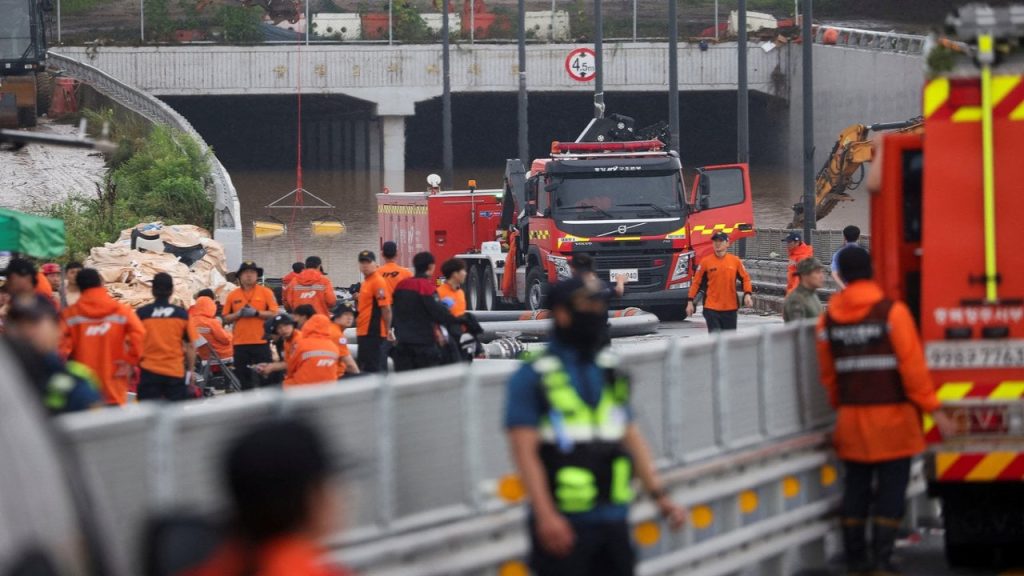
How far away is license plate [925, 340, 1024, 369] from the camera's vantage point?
28.9 feet

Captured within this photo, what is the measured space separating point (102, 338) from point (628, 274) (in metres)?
16.9

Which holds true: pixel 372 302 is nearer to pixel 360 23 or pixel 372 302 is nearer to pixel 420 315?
pixel 420 315

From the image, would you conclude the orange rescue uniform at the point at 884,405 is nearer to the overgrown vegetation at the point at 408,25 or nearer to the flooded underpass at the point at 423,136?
the flooded underpass at the point at 423,136

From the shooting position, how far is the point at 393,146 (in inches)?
2778

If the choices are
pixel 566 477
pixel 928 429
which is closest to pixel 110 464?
pixel 566 477

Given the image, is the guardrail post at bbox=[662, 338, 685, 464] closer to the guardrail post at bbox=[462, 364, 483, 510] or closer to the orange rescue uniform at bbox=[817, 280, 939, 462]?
the orange rescue uniform at bbox=[817, 280, 939, 462]

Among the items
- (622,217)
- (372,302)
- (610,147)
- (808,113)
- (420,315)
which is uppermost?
(808,113)

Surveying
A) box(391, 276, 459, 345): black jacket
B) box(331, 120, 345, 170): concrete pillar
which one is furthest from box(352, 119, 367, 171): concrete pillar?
box(391, 276, 459, 345): black jacket

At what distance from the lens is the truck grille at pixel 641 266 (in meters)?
27.9

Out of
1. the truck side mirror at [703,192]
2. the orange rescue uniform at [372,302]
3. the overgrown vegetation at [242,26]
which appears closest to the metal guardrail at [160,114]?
the overgrown vegetation at [242,26]

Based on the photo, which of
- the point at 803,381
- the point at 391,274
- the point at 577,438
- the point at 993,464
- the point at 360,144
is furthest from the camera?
the point at 360,144

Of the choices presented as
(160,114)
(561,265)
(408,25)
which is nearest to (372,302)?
(561,265)

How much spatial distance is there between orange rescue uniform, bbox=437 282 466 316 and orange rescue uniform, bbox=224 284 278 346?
2880mm

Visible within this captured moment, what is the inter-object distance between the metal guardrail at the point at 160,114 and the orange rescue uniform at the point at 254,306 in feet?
54.7
